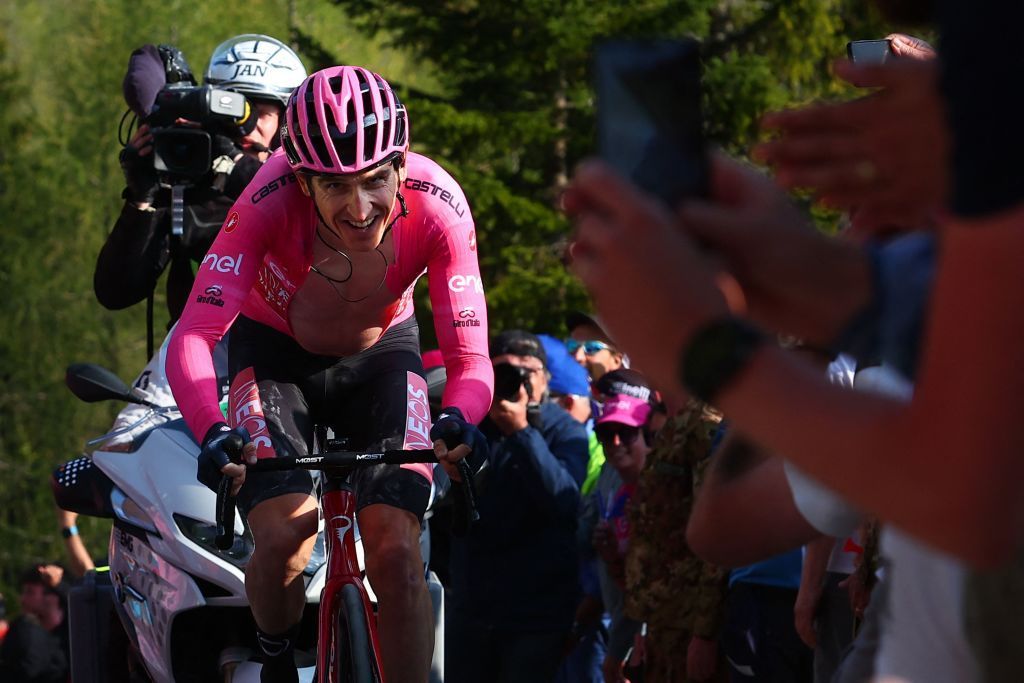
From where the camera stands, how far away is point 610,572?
287 inches

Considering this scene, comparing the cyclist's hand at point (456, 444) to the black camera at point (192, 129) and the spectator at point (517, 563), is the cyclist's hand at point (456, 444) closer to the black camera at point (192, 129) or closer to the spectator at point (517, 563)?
the spectator at point (517, 563)

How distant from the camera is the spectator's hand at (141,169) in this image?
24.0 feet

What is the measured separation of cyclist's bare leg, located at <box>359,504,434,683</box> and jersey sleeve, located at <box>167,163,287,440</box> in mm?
659

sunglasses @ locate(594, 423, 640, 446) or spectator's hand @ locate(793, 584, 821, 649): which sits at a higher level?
spectator's hand @ locate(793, 584, 821, 649)

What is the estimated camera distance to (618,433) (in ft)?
23.8

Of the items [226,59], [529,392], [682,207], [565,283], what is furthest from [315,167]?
[565,283]

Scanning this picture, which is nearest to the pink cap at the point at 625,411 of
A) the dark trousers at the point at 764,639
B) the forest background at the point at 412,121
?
the dark trousers at the point at 764,639

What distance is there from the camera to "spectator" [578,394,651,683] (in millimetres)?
7121

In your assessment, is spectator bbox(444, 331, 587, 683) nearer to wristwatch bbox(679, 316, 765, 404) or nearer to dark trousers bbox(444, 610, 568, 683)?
dark trousers bbox(444, 610, 568, 683)

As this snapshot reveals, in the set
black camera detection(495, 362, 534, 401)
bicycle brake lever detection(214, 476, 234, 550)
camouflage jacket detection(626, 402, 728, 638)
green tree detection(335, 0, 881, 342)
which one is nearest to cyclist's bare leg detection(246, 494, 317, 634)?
bicycle brake lever detection(214, 476, 234, 550)

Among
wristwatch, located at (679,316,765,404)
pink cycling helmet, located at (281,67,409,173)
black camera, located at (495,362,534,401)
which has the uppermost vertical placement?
wristwatch, located at (679,316,765,404)

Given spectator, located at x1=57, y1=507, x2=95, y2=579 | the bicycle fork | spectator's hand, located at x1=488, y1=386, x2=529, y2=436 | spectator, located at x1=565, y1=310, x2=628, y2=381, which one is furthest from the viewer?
spectator, located at x1=57, y1=507, x2=95, y2=579

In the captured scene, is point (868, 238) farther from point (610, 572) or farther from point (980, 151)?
point (610, 572)

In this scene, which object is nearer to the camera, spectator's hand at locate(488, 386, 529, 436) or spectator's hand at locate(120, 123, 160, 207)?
spectator's hand at locate(120, 123, 160, 207)
